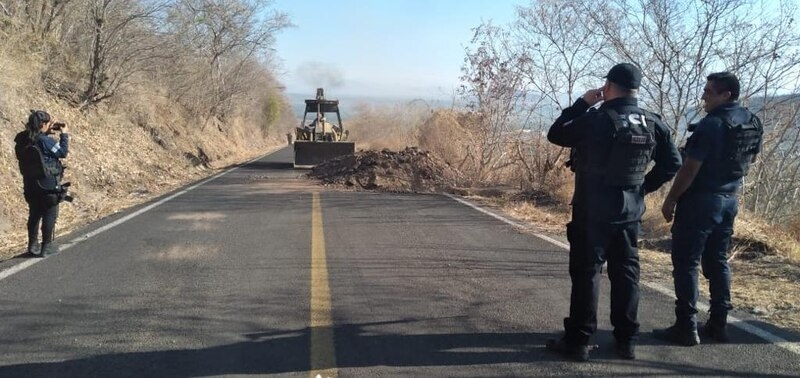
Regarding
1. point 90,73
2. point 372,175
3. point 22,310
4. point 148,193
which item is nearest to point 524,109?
point 372,175

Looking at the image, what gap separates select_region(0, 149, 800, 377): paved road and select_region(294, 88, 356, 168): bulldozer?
617 inches

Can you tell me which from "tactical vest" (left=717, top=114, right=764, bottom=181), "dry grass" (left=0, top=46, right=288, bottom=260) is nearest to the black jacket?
"tactical vest" (left=717, top=114, right=764, bottom=181)

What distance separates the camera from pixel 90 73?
18.8 metres

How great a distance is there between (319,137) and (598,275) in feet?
77.4

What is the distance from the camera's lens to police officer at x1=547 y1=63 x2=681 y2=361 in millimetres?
3959

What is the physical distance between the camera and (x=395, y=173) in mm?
16859

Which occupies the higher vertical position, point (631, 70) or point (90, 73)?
point (90, 73)

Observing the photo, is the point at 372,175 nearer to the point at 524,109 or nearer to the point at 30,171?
the point at 524,109

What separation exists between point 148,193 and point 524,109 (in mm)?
10024

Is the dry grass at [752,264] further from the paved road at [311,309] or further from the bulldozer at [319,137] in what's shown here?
the bulldozer at [319,137]

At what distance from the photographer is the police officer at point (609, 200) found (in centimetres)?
396

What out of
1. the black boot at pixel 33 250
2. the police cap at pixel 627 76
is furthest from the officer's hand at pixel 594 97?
the black boot at pixel 33 250

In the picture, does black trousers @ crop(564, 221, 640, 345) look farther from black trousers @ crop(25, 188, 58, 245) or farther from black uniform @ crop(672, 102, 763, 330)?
black trousers @ crop(25, 188, 58, 245)

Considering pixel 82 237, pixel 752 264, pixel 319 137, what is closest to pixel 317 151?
pixel 319 137
